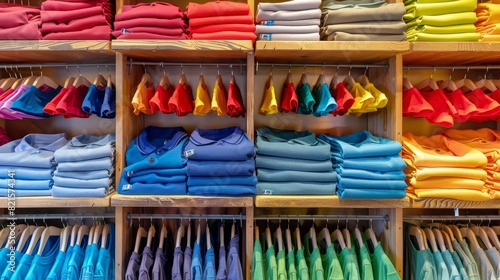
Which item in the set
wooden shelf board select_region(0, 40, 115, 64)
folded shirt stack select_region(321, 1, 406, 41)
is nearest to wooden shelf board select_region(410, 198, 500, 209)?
folded shirt stack select_region(321, 1, 406, 41)

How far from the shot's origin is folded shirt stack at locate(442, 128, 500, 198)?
146 cm

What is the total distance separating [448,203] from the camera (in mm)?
1435

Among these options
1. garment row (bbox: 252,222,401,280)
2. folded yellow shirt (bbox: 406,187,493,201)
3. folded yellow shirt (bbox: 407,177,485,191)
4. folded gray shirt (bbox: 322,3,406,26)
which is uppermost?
folded gray shirt (bbox: 322,3,406,26)

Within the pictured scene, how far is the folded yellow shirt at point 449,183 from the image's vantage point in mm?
1426

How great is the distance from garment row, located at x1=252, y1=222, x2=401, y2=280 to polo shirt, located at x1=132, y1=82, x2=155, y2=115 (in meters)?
0.72

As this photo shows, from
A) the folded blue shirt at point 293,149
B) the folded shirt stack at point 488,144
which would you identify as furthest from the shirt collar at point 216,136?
the folded shirt stack at point 488,144

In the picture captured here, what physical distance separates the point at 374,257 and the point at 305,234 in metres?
0.33

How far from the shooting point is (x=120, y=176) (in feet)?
4.87

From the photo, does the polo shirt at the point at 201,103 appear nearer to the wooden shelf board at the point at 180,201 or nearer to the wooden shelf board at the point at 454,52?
the wooden shelf board at the point at 180,201

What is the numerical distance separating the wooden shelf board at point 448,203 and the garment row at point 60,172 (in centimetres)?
128

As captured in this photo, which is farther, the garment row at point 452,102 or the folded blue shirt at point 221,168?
the garment row at point 452,102

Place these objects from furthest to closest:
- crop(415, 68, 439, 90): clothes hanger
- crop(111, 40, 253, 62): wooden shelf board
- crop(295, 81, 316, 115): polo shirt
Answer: crop(415, 68, 439, 90): clothes hanger, crop(295, 81, 316, 115): polo shirt, crop(111, 40, 253, 62): wooden shelf board

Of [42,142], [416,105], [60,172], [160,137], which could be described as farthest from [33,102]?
[416,105]

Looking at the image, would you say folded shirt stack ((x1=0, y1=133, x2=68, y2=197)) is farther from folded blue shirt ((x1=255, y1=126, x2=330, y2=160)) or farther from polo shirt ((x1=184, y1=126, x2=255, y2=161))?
folded blue shirt ((x1=255, y1=126, x2=330, y2=160))
